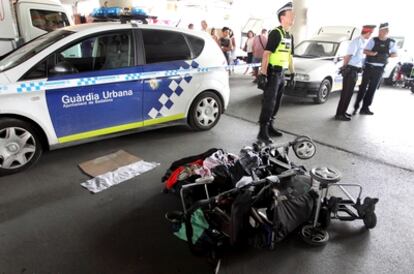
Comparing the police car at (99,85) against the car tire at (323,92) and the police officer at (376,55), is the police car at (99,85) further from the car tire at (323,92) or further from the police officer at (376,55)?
the car tire at (323,92)

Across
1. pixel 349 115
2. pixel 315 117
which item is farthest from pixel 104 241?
Answer: pixel 349 115

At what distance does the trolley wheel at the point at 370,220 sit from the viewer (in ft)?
8.04

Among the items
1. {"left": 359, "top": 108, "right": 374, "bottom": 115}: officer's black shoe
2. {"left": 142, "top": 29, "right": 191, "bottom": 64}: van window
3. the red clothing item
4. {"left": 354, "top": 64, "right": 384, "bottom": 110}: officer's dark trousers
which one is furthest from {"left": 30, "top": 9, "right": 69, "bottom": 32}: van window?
{"left": 359, "top": 108, "right": 374, "bottom": 115}: officer's black shoe

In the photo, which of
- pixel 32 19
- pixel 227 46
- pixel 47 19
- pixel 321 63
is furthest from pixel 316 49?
pixel 32 19

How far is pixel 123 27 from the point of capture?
366 centimetres

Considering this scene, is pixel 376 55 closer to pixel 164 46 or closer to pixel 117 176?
pixel 164 46

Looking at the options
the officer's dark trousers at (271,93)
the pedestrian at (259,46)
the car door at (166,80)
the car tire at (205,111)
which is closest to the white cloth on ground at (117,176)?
the car door at (166,80)

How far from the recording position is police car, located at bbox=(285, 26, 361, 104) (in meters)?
6.60

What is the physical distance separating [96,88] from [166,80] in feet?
3.12

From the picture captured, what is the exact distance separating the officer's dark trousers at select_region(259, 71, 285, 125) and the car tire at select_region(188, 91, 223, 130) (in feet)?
2.59

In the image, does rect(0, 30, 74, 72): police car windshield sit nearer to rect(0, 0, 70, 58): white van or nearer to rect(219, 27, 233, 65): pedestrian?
rect(0, 0, 70, 58): white van

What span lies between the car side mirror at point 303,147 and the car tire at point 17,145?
294 centimetres

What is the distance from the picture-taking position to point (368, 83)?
587 cm

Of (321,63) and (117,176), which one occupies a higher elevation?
(321,63)
